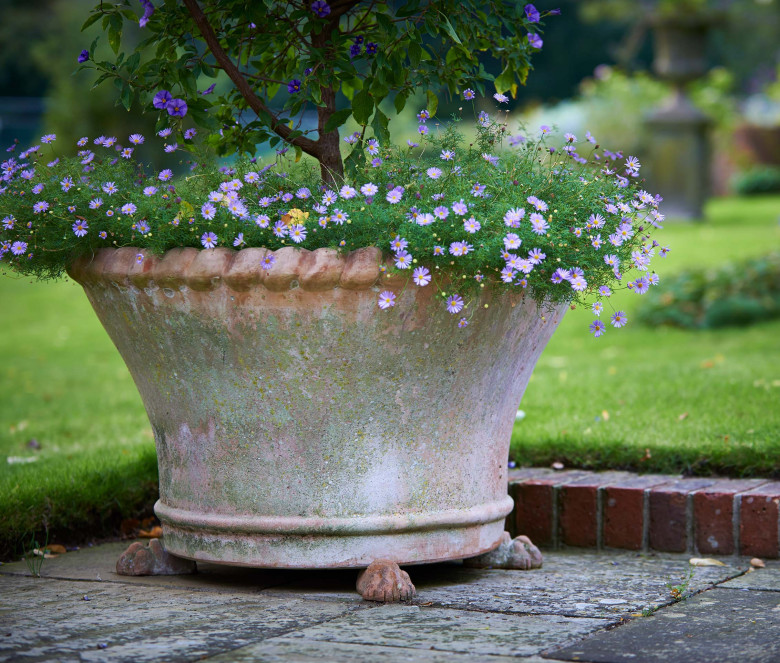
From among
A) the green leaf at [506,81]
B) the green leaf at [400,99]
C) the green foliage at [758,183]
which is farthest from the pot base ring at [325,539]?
the green foliage at [758,183]

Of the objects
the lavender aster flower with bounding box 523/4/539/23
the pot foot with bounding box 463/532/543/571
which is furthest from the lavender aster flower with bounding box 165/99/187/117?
the pot foot with bounding box 463/532/543/571

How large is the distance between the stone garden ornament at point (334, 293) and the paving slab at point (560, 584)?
0.09 m

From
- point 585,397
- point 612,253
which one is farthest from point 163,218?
point 585,397

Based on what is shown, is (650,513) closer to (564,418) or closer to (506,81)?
(564,418)

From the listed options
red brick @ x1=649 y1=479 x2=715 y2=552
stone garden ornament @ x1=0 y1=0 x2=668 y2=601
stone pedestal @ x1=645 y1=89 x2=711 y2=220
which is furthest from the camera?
stone pedestal @ x1=645 y1=89 x2=711 y2=220

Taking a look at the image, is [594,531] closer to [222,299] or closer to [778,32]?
[222,299]

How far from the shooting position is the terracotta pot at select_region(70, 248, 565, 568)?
2.21 meters

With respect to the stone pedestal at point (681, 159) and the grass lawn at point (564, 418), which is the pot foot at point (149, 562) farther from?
the stone pedestal at point (681, 159)

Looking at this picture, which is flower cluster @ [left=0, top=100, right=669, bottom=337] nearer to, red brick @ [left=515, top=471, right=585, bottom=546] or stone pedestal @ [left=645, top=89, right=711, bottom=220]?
red brick @ [left=515, top=471, right=585, bottom=546]

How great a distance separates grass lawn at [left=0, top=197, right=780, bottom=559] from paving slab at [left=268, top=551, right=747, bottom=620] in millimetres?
486

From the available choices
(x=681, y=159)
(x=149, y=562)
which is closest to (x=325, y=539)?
(x=149, y=562)

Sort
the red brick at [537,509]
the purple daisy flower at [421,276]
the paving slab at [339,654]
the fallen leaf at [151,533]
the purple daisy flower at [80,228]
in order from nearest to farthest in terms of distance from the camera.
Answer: the paving slab at [339,654]
the purple daisy flower at [421,276]
the purple daisy flower at [80,228]
the red brick at [537,509]
the fallen leaf at [151,533]

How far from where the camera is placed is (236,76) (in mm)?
2525

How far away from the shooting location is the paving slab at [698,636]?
1.85 meters
